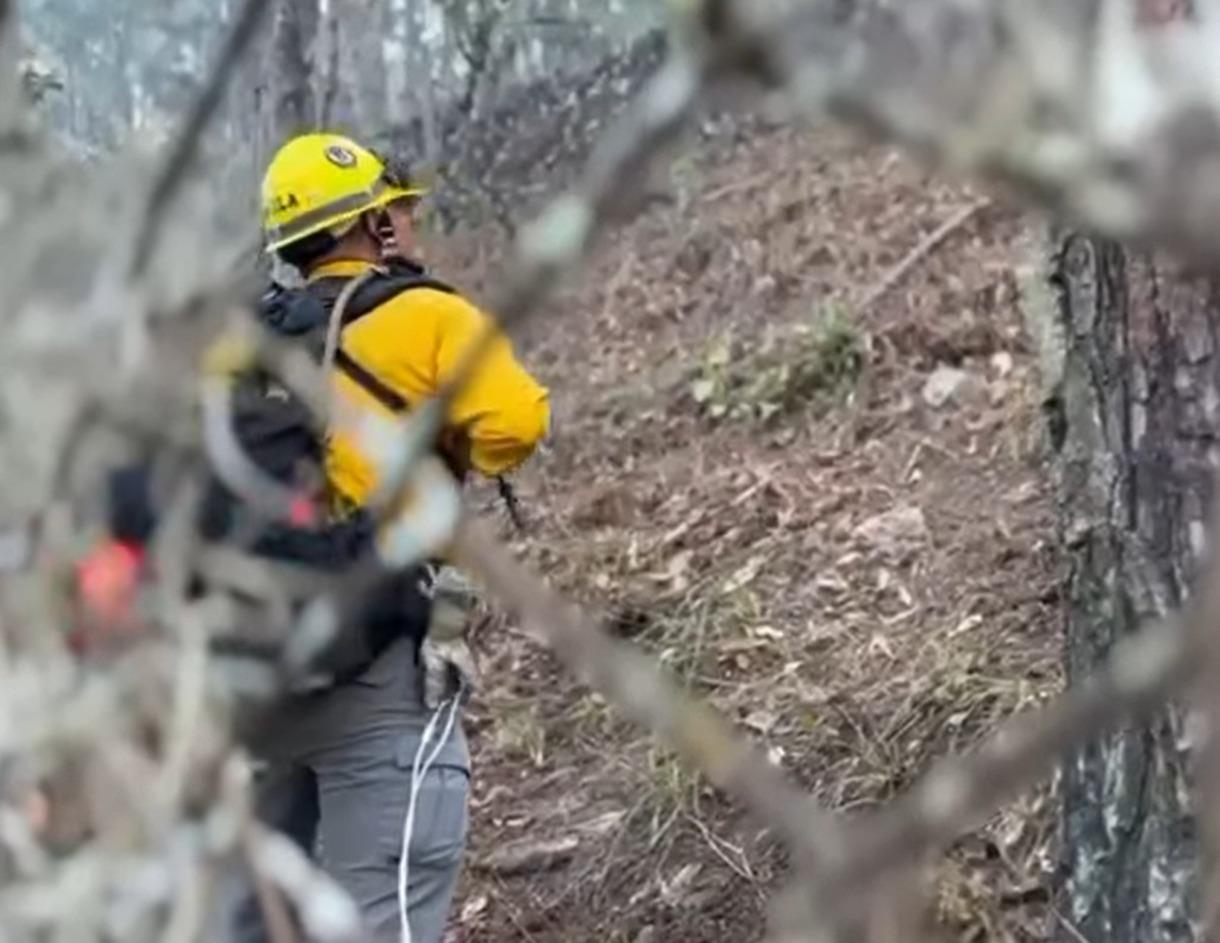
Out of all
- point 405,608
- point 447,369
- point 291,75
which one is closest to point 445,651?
point 405,608

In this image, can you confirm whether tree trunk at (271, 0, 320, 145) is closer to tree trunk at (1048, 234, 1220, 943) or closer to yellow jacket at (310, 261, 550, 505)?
yellow jacket at (310, 261, 550, 505)

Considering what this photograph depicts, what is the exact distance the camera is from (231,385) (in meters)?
1.78

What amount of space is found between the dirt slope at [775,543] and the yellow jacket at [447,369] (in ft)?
2.60

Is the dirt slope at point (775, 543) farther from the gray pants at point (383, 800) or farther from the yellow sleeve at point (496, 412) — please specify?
the gray pants at point (383, 800)

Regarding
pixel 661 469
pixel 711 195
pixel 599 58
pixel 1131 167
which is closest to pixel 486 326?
pixel 1131 167

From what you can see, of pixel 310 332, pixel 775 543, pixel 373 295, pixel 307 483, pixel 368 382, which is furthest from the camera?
pixel 775 543

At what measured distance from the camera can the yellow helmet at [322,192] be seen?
4.90 meters

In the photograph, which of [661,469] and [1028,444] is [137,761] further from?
[661,469]

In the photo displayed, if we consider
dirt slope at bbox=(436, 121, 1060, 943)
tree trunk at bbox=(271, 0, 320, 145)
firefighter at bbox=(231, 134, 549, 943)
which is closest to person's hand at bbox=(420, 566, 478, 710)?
firefighter at bbox=(231, 134, 549, 943)

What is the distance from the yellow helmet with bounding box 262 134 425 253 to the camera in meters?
4.90

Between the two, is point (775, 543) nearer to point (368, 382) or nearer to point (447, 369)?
point (447, 369)

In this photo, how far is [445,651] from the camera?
15.8ft

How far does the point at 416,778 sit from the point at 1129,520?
4.76ft

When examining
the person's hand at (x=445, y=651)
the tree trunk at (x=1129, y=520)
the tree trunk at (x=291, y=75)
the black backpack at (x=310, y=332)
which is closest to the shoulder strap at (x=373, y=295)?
the black backpack at (x=310, y=332)
